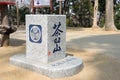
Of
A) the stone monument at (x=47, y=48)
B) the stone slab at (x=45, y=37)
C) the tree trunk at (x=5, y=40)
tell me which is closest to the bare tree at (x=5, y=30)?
the tree trunk at (x=5, y=40)

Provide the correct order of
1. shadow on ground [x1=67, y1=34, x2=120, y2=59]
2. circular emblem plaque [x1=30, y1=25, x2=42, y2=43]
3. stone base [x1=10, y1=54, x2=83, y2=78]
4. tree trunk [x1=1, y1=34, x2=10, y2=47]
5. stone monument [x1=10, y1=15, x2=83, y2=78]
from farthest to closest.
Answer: tree trunk [x1=1, y1=34, x2=10, y2=47], shadow on ground [x1=67, y1=34, x2=120, y2=59], circular emblem plaque [x1=30, y1=25, x2=42, y2=43], stone monument [x1=10, y1=15, x2=83, y2=78], stone base [x1=10, y1=54, x2=83, y2=78]

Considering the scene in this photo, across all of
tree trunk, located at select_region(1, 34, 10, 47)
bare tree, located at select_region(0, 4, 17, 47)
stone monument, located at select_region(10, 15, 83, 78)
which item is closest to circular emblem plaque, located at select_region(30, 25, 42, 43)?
stone monument, located at select_region(10, 15, 83, 78)

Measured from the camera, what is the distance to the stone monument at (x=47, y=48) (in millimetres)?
5572

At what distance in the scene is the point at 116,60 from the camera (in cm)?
673

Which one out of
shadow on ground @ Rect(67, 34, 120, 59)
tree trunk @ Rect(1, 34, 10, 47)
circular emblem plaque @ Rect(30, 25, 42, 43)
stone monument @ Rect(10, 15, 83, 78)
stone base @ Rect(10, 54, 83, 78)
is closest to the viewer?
stone base @ Rect(10, 54, 83, 78)

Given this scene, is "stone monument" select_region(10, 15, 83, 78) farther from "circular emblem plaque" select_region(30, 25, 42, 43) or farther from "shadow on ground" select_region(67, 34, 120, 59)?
"shadow on ground" select_region(67, 34, 120, 59)

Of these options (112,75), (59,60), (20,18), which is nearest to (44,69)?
(59,60)

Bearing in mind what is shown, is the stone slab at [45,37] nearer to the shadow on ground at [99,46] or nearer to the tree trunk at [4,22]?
the shadow on ground at [99,46]

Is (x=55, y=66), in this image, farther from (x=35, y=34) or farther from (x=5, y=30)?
(x=5, y=30)

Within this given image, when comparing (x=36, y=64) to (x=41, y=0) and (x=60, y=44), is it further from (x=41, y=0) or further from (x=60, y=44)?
(x=41, y=0)

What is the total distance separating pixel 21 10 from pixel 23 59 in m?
21.0

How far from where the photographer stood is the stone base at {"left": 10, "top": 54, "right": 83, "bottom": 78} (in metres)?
5.36

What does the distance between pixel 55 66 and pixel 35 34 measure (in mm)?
879

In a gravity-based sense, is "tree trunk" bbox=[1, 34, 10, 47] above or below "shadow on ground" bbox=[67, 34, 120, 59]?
above
